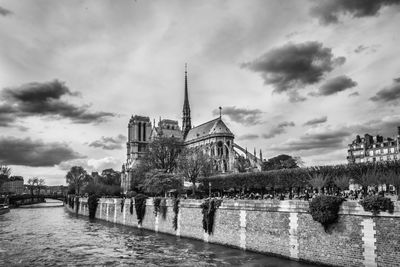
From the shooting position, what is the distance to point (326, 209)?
18.5 meters

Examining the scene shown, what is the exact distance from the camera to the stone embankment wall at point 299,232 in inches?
640

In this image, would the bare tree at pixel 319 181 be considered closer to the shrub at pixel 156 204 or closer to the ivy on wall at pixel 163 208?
the ivy on wall at pixel 163 208

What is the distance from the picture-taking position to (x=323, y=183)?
97.8ft

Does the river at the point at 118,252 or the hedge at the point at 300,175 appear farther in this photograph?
the hedge at the point at 300,175

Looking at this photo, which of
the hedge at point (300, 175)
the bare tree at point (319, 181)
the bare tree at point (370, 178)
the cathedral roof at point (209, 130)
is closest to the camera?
the bare tree at point (370, 178)

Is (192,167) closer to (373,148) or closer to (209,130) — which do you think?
(209,130)

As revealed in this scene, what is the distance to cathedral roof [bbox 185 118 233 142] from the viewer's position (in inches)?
3703

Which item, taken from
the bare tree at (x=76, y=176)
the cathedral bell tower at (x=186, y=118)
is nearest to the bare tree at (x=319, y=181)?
the cathedral bell tower at (x=186, y=118)

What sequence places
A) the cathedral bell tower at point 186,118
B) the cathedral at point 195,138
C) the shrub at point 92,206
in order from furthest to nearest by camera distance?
the cathedral bell tower at point 186,118 < the cathedral at point 195,138 < the shrub at point 92,206

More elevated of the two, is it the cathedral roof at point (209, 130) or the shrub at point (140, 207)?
the cathedral roof at point (209, 130)

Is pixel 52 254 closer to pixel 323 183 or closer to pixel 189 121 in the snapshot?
pixel 323 183

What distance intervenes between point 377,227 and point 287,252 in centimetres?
559

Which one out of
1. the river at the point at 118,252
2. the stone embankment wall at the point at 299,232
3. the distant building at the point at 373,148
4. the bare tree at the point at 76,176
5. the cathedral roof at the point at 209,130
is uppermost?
the cathedral roof at the point at 209,130

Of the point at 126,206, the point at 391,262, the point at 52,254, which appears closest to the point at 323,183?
the point at 391,262
